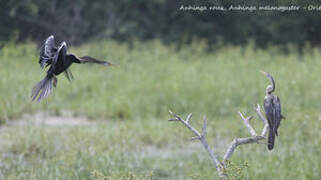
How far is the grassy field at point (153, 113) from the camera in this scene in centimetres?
393

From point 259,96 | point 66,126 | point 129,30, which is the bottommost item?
point 66,126

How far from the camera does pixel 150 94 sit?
6777 mm

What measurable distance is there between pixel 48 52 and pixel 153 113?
4.19m

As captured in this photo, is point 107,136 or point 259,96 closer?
point 107,136

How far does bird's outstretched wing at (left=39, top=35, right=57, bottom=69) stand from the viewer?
2123mm

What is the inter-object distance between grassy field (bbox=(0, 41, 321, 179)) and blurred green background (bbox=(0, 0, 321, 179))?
17mm

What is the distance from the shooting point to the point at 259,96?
687 cm

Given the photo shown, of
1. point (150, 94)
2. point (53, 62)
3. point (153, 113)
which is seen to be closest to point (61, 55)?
point (53, 62)

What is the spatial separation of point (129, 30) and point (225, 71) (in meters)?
4.15

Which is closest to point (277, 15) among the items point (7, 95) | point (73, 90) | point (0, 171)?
point (73, 90)

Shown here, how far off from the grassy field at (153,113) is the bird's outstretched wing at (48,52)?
774mm

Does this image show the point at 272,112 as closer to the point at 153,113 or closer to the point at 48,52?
the point at 48,52

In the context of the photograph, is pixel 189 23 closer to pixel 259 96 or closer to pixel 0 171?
pixel 259 96

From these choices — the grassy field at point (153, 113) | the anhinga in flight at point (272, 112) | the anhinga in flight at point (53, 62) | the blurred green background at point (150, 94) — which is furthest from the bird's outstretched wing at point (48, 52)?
the anhinga in flight at point (272, 112)
